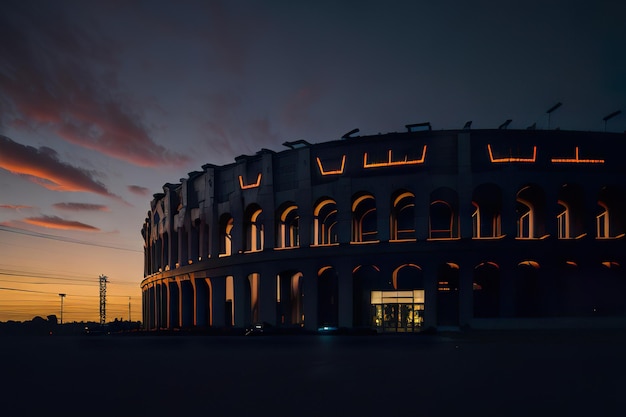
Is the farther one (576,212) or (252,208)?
(252,208)

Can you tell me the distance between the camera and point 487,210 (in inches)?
2454

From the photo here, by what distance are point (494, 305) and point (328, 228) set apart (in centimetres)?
2046

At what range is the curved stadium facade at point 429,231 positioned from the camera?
176 feet

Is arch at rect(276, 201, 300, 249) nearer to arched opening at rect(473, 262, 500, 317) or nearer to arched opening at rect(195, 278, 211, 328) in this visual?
arched opening at rect(195, 278, 211, 328)

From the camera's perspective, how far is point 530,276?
57.0 meters

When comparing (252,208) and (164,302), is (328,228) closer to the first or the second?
(252,208)

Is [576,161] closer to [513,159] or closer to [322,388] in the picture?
[513,159]

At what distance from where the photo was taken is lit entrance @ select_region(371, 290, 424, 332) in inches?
2343

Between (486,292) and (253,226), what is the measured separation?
88.6 feet

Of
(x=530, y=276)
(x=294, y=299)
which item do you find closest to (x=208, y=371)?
(x=530, y=276)

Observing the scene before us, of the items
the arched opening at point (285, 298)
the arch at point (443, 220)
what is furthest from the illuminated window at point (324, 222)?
the arch at point (443, 220)

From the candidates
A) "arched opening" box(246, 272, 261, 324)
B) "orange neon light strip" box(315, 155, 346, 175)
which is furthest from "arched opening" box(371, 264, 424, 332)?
"arched opening" box(246, 272, 261, 324)

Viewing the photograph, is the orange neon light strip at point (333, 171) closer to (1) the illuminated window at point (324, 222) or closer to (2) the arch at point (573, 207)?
(1) the illuminated window at point (324, 222)

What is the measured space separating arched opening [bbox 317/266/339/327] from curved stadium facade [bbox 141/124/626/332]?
12 centimetres
